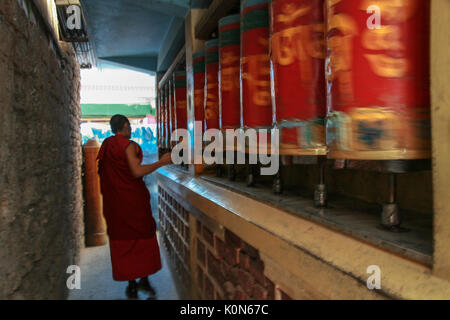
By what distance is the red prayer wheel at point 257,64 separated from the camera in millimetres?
1024

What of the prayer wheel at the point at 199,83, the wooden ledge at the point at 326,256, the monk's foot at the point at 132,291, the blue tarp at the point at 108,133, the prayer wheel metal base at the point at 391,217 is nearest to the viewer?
the wooden ledge at the point at 326,256

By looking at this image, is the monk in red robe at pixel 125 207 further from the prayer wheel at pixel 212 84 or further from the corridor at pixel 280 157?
the prayer wheel at pixel 212 84

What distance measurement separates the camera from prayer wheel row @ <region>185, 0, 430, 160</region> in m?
0.54

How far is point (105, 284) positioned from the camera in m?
2.77

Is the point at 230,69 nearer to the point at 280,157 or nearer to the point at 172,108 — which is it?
the point at 280,157

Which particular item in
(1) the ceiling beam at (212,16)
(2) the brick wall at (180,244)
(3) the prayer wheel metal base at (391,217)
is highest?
(1) the ceiling beam at (212,16)

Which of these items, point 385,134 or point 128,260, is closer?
point 385,134

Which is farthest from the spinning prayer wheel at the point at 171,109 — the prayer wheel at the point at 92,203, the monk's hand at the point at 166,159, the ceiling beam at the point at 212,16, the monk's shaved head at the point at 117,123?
the prayer wheel at the point at 92,203

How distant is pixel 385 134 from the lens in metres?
0.55

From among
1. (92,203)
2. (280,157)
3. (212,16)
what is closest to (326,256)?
(280,157)

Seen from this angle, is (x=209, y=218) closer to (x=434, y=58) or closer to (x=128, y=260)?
(x=434, y=58)

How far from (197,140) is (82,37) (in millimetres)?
1654

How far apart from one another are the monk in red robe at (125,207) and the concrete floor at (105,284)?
26 centimetres

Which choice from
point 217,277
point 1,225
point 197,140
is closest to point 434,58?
point 1,225
